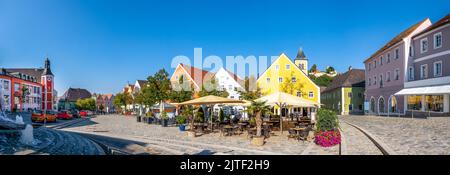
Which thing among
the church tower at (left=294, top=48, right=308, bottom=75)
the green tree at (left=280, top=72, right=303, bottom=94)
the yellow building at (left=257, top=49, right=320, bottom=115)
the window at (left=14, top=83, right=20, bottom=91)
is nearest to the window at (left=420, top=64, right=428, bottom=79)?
the yellow building at (left=257, top=49, right=320, bottom=115)

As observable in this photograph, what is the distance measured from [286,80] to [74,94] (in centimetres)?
8433

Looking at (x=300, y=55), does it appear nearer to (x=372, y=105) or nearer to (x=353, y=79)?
(x=353, y=79)

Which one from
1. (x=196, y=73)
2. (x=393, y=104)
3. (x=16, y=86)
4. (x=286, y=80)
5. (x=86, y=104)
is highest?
(x=196, y=73)

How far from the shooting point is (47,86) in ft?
249

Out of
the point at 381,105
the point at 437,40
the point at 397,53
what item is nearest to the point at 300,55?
the point at 381,105

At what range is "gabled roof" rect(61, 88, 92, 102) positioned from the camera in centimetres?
9644

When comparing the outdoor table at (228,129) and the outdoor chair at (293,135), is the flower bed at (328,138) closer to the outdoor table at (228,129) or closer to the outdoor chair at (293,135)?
the outdoor chair at (293,135)

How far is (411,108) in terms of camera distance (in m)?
32.8

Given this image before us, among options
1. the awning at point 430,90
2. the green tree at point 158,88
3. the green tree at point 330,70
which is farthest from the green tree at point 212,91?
the green tree at point 330,70

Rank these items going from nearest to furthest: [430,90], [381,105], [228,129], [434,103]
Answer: [228,129]
[430,90]
[434,103]
[381,105]

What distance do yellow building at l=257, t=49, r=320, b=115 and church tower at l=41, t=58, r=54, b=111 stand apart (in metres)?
61.8

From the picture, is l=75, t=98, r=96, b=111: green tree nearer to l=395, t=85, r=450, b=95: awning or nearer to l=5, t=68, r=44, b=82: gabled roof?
l=5, t=68, r=44, b=82: gabled roof

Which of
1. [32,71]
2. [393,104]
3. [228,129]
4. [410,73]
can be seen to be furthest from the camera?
[32,71]
